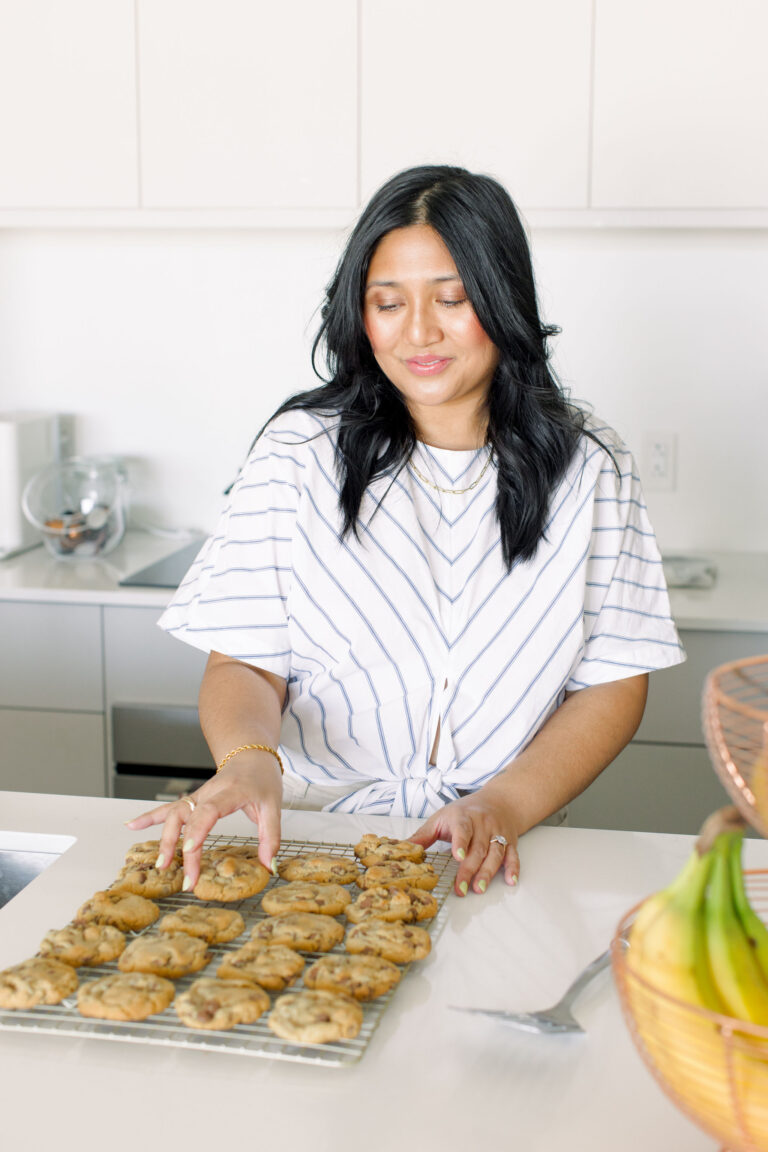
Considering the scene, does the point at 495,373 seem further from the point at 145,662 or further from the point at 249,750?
the point at 145,662

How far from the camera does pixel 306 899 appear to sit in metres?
0.90

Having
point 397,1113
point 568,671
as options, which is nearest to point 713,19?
point 568,671

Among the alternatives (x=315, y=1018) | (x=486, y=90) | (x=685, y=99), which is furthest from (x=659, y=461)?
(x=315, y=1018)

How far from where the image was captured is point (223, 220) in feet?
7.36

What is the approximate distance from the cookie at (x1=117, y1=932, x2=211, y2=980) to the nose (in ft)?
2.44

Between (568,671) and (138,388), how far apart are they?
160 centimetres

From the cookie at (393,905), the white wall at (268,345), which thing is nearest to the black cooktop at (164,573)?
the white wall at (268,345)

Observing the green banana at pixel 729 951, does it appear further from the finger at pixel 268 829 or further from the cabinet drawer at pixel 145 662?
the cabinet drawer at pixel 145 662

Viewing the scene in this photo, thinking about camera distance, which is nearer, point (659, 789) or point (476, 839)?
point (476, 839)

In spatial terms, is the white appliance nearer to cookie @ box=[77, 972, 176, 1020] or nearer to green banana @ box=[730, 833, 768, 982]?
cookie @ box=[77, 972, 176, 1020]

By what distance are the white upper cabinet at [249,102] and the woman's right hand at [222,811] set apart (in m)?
1.43

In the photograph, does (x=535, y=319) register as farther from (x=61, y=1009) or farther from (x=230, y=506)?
(x=61, y=1009)

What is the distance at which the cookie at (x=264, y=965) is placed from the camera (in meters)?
0.78

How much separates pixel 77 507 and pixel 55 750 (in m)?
0.56
